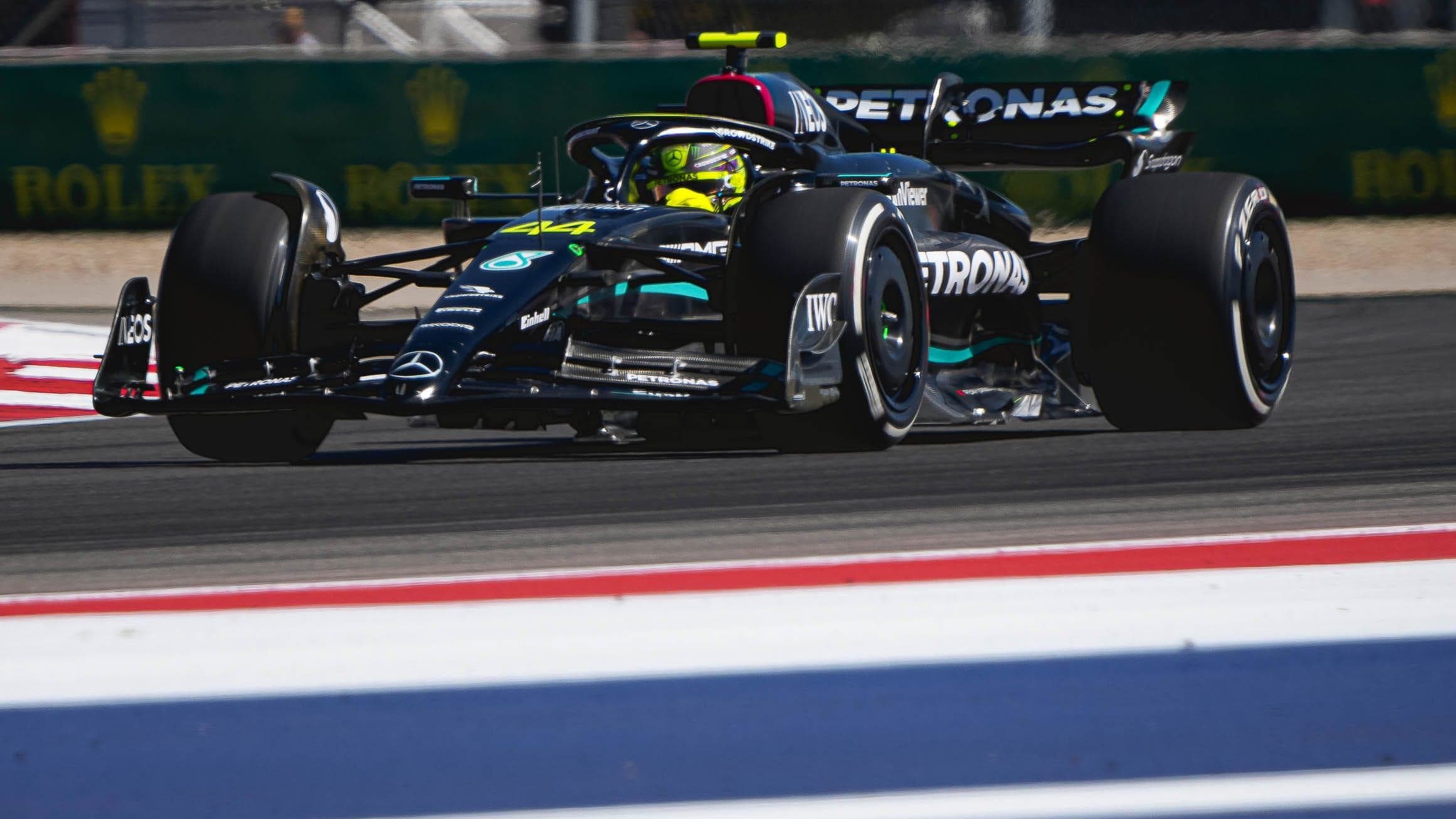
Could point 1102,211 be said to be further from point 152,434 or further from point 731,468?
point 152,434

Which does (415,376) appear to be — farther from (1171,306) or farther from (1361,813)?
(1361,813)

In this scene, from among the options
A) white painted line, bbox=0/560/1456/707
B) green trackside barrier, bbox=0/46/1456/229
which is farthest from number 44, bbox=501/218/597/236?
green trackside barrier, bbox=0/46/1456/229

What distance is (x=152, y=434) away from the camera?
727 centimetres

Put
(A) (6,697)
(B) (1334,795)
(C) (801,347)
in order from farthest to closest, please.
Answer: (C) (801,347), (A) (6,697), (B) (1334,795)

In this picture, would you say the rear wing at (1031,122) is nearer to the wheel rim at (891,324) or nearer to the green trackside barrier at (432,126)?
the wheel rim at (891,324)

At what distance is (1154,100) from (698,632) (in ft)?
15.3

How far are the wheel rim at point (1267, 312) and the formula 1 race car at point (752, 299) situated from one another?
1 centimetres

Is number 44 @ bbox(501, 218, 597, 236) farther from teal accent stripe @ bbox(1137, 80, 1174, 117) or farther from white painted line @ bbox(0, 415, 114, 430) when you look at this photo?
white painted line @ bbox(0, 415, 114, 430)

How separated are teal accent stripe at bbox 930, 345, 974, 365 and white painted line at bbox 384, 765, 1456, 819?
4044 millimetres

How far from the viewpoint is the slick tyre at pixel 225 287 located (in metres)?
5.79

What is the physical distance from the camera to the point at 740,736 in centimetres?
263

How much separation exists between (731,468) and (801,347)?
1.61 feet

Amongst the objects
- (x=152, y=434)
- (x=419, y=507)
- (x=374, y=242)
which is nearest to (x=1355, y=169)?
(x=374, y=242)

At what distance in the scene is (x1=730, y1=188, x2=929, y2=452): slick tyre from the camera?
5.31 metres
